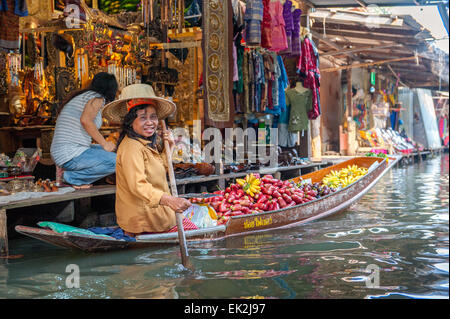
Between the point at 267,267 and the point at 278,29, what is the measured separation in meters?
5.65

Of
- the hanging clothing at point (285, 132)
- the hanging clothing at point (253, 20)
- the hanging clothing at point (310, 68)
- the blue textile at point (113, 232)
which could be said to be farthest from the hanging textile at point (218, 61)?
the hanging clothing at point (285, 132)

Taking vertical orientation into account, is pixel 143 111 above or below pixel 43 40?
below

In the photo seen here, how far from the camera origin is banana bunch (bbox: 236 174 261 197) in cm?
569

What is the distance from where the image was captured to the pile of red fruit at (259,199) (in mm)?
5329

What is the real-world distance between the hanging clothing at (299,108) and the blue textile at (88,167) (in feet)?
19.7

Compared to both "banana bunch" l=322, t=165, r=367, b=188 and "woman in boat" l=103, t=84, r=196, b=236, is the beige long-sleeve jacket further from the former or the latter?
"banana bunch" l=322, t=165, r=367, b=188

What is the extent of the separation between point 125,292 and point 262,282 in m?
0.93

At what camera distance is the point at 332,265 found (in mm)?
3789

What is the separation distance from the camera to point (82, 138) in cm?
548

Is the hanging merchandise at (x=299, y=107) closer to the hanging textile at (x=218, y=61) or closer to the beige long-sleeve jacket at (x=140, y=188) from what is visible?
the hanging textile at (x=218, y=61)

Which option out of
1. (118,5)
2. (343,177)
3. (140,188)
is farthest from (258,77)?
(140,188)

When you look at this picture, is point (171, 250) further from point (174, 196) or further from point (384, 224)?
point (384, 224)

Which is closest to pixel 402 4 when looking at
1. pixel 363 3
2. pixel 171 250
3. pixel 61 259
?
pixel 363 3

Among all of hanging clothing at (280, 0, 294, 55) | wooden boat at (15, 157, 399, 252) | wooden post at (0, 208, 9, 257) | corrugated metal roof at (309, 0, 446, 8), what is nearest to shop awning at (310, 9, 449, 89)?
corrugated metal roof at (309, 0, 446, 8)
